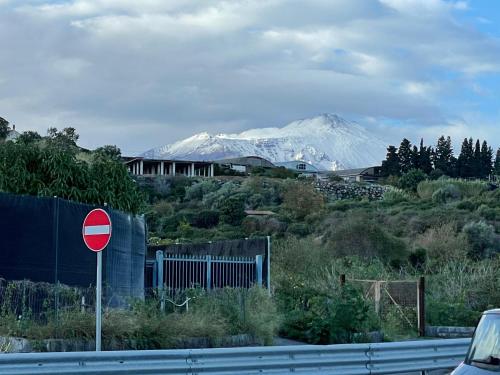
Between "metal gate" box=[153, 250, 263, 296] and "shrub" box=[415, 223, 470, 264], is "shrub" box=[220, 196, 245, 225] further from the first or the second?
"metal gate" box=[153, 250, 263, 296]

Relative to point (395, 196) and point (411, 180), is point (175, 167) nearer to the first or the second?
point (411, 180)

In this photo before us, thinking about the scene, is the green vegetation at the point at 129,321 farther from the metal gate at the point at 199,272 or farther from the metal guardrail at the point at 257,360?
the metal gate at the point at 199,272

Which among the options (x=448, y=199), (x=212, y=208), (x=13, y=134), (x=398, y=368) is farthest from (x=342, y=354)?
(x=448, y=199)

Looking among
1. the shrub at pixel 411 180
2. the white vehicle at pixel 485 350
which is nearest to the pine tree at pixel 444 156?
the shrub at pixel 411 180

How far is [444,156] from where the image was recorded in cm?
11488

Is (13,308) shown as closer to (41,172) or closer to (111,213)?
(111,213)

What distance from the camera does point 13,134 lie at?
59219 mm

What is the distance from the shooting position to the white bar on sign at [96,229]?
14.9 metres

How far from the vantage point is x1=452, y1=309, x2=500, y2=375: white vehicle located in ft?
33.0

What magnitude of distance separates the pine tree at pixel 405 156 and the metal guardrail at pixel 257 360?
98.0 m

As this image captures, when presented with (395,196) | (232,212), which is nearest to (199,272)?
(232,212)

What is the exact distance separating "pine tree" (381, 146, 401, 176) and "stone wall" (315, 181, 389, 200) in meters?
17.7

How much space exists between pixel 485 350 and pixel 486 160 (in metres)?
112

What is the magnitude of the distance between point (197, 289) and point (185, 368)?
20.1ft
